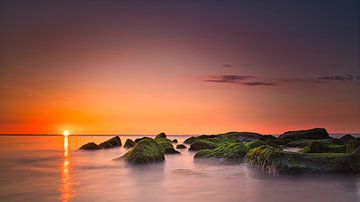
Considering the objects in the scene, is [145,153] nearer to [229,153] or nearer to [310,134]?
[229,153]

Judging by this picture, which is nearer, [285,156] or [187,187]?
[187,187]

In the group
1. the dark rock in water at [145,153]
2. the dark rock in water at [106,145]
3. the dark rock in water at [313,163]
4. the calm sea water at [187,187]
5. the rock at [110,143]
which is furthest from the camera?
the rock at [110,143]

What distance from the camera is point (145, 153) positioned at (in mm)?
18234

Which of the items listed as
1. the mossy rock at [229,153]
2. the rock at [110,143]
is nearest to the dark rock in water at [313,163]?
the mossy rock at [229,153]

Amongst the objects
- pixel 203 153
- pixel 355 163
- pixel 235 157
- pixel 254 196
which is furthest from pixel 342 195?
pixel 203 153

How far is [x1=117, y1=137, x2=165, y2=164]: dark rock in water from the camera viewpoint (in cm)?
1783

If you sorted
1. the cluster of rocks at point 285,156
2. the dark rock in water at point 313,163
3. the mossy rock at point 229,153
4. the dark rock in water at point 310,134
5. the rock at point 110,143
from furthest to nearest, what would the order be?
the dark rock in water at point 310,134 < the rock at point 110,143 < the mossy rock at point 229,153 < the cluster of rocks at point 285,156 < the dark rock in water at point 313,163

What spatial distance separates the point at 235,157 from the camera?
18.6 m

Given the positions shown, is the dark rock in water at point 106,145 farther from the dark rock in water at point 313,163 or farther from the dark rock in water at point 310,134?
the dark rock in water at point 313,163

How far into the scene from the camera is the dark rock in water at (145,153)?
58.5 ft

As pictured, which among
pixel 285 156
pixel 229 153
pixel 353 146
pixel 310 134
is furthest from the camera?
pixel 310 134

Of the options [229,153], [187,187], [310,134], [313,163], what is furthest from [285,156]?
[310,134]

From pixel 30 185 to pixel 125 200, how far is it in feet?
15.2

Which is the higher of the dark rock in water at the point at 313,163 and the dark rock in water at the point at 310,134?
the dark rock in water at the point at 310,134
